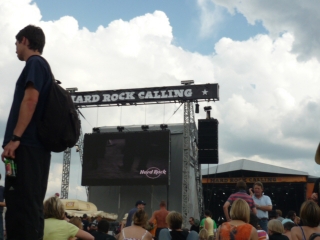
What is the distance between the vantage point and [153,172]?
2314 centimetres

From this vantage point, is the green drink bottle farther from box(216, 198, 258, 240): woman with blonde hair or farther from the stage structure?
the stage structure

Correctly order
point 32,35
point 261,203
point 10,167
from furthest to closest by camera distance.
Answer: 1. point 261,203
2. point 32,35
3. point 10,167

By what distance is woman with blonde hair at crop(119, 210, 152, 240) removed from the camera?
18.0 feet

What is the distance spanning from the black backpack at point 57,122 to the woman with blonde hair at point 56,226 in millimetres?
1633

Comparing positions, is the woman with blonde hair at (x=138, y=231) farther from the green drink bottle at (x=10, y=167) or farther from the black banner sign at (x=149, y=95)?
the black banner sign at (x=149, y=95)

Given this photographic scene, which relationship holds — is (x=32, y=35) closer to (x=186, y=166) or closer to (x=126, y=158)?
(x=186, y=166)

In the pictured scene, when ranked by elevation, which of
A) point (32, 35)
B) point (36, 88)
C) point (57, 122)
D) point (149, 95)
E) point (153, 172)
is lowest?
point (57, 122)

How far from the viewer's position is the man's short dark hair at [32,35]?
282 cm

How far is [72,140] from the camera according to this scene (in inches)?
109

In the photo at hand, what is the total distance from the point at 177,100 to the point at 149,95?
1.58 metres

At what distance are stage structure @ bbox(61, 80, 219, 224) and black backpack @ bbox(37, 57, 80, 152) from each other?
1989cm

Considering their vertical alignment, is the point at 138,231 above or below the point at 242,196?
below

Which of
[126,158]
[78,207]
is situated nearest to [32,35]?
[78,207]

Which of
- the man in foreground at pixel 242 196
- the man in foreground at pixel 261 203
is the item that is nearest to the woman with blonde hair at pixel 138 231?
the man in foreground at pixel 242 196
